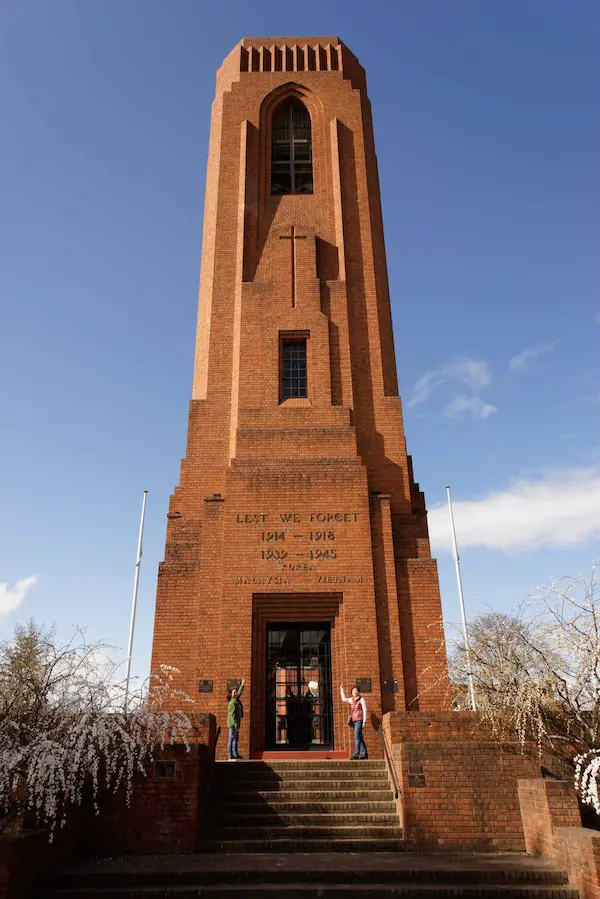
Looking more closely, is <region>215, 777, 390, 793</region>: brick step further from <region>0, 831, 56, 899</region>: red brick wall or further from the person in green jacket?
<region>0, 831, 56, 899</region>: red brick wall

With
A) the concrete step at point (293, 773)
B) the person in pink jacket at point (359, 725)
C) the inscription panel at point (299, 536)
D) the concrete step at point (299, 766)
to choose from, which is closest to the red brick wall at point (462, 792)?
the concrete step at point (293, 773)

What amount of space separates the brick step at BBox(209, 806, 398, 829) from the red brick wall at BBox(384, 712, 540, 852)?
0.62 m

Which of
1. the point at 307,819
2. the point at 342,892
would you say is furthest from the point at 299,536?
→ the point at 342,892

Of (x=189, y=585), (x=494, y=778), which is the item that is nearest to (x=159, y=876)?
(x=494, y=778)

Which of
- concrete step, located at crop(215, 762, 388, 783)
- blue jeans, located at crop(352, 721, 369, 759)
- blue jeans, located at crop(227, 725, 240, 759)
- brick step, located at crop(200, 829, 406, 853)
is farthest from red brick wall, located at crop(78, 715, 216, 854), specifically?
blue jeans, located at crop(352, 721, 369, 759)

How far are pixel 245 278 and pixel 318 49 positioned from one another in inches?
390

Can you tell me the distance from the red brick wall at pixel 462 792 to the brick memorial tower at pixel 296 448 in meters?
4.00

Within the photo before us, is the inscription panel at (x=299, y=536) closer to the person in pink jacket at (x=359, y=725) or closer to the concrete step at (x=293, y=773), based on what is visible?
the person in pink jacket at (x=359, y=725)

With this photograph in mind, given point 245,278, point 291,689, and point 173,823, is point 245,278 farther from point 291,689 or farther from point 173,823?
point 173,823

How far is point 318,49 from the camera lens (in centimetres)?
2338

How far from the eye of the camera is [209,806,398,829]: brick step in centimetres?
974

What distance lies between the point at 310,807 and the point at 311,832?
595 mm

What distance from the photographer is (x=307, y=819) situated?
9.80 m

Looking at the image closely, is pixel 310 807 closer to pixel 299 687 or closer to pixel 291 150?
pixel 299 687
